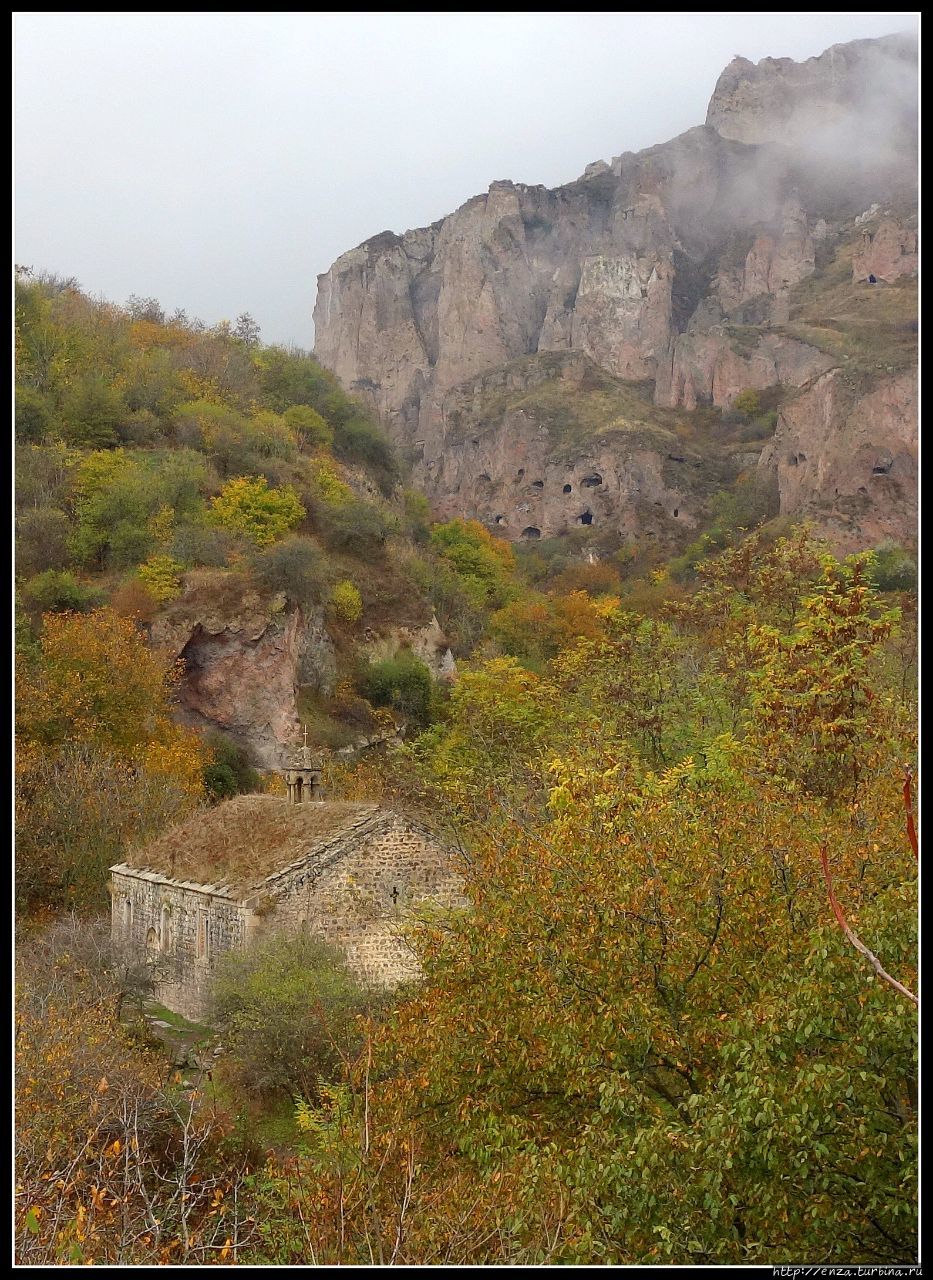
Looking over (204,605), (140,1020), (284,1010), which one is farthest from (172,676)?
(284,1010)

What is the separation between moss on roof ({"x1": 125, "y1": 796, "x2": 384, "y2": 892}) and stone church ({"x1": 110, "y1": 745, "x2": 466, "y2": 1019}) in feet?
0.08

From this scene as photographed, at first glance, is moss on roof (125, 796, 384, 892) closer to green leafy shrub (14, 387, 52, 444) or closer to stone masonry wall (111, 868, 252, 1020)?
stone masonry wall (111, 868, 252, 1020)

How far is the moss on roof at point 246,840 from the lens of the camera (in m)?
18.3

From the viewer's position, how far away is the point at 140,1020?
1772 cm

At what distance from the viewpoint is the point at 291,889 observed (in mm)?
17719

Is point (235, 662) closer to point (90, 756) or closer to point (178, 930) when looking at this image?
point (90, 756)

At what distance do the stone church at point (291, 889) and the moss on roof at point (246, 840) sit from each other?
25mm

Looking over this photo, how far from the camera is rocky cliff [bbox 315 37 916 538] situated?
90500 mm

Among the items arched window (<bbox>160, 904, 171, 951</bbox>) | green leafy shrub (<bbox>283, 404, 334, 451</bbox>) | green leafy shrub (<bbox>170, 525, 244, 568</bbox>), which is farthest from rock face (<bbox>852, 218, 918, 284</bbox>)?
arched window (<bbox>160, 904, 171, 951</bbox>)

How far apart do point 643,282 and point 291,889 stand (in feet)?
307

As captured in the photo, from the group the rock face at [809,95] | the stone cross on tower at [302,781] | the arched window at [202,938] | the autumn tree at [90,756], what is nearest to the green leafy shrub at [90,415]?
the autumn tree at [90,756]

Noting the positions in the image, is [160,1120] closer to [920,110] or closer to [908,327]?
[920,110]

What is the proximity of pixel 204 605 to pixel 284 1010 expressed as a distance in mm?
24140

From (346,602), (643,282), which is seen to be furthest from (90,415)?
(643,282)
